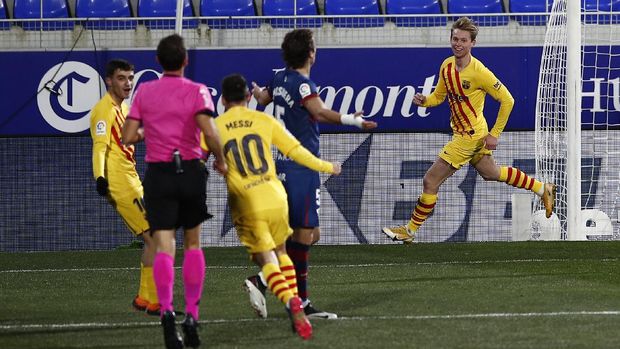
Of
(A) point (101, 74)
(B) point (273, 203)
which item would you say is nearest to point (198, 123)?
(B) point (273, 203)

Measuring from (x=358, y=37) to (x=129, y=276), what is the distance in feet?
22.4

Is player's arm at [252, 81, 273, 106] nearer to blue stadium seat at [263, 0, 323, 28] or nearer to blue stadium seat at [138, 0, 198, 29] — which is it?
blue stadium seat at [263, 0, 323, 28]

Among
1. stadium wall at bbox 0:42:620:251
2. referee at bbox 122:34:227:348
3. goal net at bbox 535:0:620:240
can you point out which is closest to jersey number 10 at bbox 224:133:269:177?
referee at bbox 122:34:227:348

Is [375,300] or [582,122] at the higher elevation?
[582,122]

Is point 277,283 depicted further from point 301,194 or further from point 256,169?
point 301,194

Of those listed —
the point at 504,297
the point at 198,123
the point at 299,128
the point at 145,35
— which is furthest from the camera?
the point at 145,35

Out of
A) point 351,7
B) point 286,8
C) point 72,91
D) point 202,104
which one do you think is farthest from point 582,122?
point 202,104

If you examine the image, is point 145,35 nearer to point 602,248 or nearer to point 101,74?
point 101,74

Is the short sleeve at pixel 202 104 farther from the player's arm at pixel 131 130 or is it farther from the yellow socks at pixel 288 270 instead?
the yellow socks at pixel 288 270

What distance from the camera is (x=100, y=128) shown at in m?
8.96

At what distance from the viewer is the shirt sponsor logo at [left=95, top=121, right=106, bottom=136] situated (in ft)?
29.4

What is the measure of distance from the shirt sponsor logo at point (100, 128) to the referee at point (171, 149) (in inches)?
64.8

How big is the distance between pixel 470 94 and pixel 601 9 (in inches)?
247

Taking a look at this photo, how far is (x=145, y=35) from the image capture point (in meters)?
17.2
